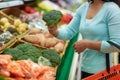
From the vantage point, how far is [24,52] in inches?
128

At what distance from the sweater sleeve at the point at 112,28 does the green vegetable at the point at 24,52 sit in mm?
940

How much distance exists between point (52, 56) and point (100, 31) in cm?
93

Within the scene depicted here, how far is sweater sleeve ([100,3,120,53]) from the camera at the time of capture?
94.0 inches

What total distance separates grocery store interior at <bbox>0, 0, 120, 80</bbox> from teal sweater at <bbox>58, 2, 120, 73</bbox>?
0.14 meters

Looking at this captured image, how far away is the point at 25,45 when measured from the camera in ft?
11.1

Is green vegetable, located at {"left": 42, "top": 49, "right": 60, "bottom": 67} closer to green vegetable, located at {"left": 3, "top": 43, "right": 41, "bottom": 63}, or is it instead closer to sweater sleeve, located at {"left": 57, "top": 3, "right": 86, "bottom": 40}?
green vegetable, located at {"left": 3, "top": 43, "right": 41, "bottom": 63}

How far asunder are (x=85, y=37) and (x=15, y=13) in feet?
8.70

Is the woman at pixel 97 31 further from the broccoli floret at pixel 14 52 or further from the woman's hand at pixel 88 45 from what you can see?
the broccoli floret at pixel 14 52

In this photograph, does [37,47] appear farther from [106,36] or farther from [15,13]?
[15,13]

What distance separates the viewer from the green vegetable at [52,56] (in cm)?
323

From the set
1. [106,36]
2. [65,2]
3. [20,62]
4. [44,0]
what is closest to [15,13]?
[44,0]

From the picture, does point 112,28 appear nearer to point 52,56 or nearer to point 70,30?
point 70,30

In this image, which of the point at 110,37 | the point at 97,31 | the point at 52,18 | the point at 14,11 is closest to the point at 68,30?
the point at 52,18

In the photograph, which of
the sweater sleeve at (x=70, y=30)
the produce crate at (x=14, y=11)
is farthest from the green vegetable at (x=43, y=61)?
the produce crate at (x=14, y=11)
